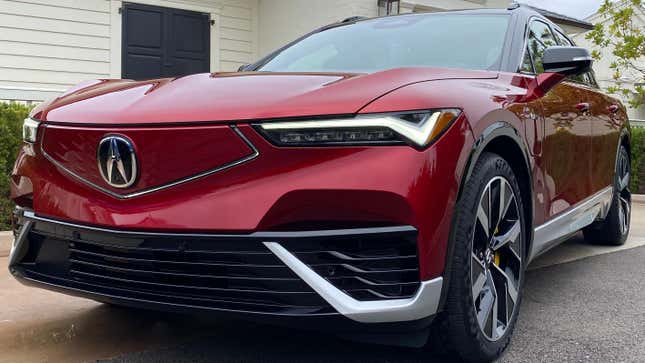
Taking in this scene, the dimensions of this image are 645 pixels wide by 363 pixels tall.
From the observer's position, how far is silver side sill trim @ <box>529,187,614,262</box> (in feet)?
10.2

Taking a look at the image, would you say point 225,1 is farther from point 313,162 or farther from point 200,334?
point 313,162

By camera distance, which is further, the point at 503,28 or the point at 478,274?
the point at 503,28

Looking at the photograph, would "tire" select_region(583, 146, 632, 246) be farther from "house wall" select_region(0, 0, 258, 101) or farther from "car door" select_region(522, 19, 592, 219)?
"house wall" select_region(0, 0, 258, 101)

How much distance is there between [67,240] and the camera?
2.23 m

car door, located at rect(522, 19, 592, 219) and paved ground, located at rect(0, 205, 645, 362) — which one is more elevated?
car door, located at rect(522, 19, 592, 219)

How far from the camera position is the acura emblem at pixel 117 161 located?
212cm

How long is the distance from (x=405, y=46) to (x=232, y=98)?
137cm

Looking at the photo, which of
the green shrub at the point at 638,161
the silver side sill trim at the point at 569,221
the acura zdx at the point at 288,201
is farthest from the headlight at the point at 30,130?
the green shrub at the point at 638,161

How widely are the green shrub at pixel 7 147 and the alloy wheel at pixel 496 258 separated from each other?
12.0ft

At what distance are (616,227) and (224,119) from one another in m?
4.12

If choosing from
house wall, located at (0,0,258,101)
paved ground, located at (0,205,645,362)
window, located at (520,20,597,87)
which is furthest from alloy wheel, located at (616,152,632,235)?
house wall, located at (0,0,258,101)

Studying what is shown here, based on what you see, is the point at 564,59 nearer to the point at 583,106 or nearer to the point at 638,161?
the point at 583,106

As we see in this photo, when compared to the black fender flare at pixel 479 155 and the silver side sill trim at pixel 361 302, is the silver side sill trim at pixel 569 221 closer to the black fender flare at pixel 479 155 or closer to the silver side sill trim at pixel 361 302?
the black fender flare at pixel 479 155

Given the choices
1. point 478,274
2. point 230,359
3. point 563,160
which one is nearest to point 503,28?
point 563,160
